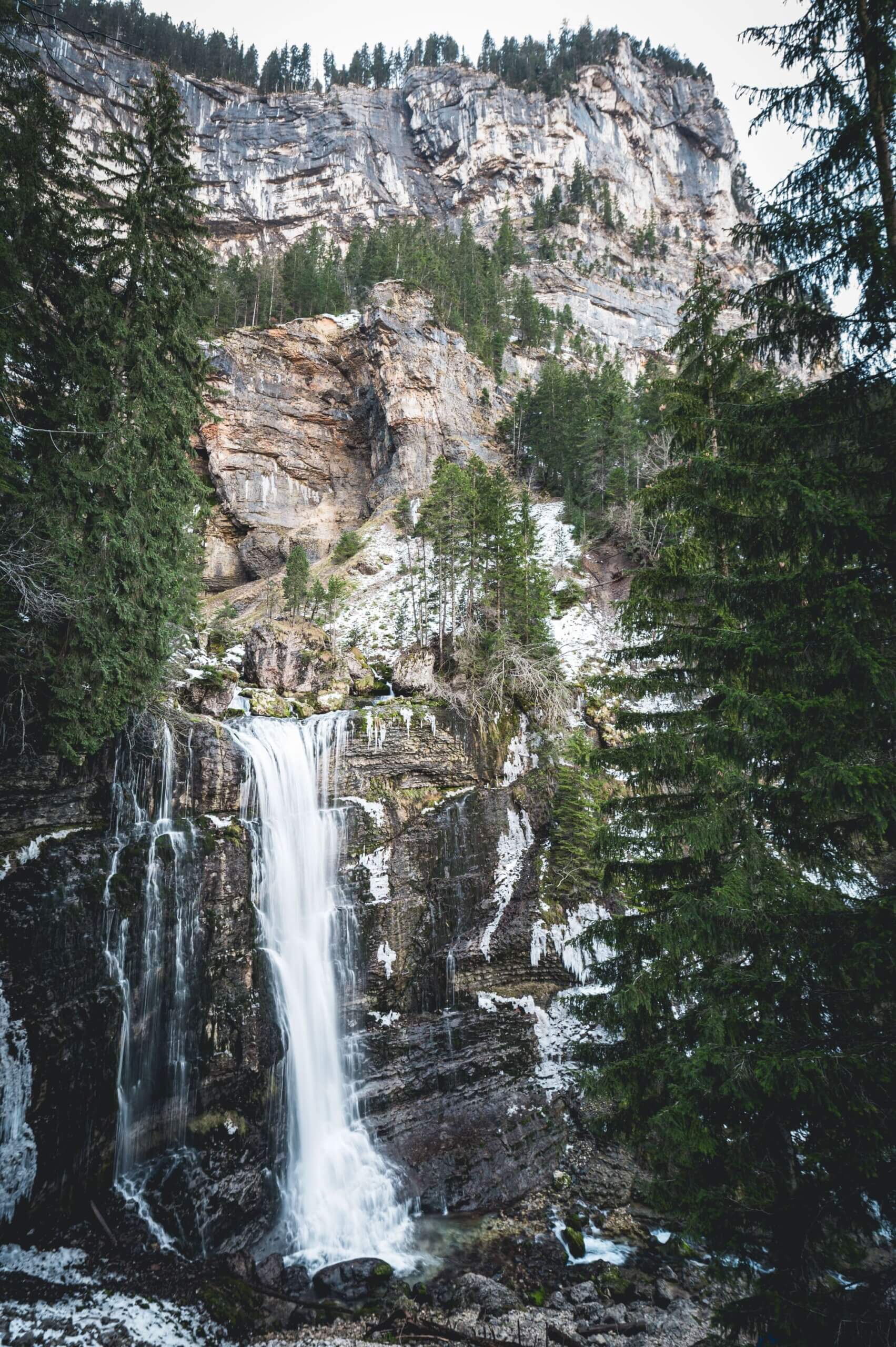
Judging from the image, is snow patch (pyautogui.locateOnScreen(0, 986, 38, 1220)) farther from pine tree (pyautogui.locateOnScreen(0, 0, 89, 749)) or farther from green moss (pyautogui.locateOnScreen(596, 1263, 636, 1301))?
green moss (pyautogui.locateOnScreen(596, 1263, 636, 1301))

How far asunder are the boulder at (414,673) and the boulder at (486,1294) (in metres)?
12.8

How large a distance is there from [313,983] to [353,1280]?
16.2 feet

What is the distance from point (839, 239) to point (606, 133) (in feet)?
344

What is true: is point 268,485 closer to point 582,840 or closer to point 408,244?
point 408,244

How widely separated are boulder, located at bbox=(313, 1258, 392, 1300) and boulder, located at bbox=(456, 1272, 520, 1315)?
130cm

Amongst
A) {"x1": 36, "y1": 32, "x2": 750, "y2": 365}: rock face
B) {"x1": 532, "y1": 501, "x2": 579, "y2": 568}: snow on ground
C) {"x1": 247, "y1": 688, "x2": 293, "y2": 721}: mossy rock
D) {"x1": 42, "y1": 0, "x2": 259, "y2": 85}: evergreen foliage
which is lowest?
{"x1": 247, "y1": 688, "x2": 293, "y2": 721}: mossy rock

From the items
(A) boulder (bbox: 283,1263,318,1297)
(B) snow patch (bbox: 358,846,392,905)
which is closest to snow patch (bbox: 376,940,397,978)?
(B) snow patch (bbox: 358,846,392,905)

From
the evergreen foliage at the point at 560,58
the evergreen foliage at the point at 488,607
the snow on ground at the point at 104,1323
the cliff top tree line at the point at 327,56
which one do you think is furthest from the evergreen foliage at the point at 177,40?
the snow on ground at the point at 104,1323

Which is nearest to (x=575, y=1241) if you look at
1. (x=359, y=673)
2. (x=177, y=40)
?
(x=359, y=673)

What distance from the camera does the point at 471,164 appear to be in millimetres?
72375

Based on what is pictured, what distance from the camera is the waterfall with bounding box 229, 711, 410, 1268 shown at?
36.7 ft

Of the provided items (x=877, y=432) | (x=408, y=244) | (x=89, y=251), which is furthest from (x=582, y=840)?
(x=408, y=244)

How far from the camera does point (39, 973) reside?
31.5 ft

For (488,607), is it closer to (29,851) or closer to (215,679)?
(215,679)
